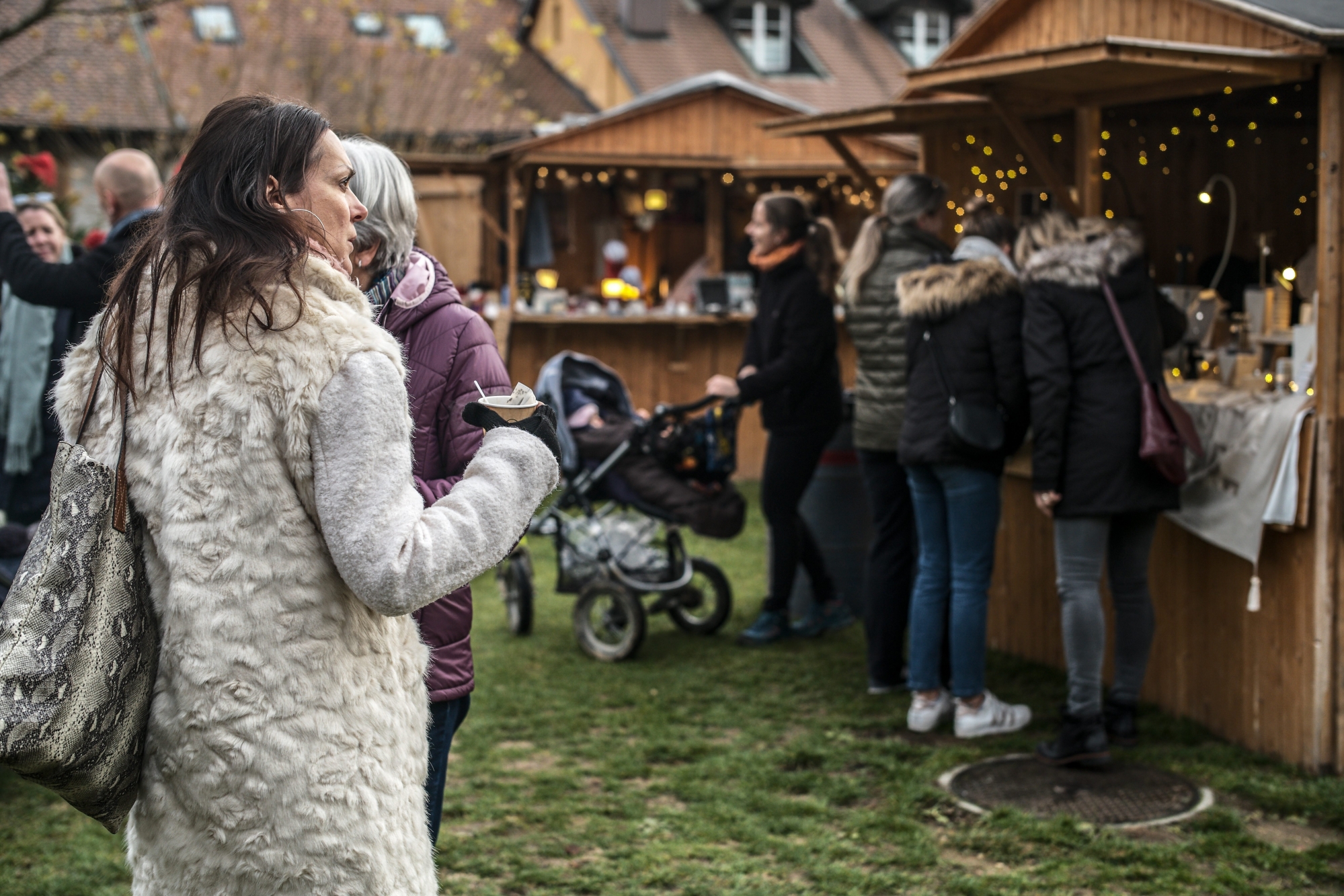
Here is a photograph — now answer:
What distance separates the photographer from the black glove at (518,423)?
2158 mm

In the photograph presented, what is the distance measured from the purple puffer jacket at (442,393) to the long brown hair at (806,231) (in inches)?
166

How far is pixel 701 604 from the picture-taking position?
24.8ft

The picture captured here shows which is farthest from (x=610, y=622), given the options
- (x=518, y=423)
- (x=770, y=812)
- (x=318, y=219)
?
(x=318, y=219)

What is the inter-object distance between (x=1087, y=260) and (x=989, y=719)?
1.86 meters

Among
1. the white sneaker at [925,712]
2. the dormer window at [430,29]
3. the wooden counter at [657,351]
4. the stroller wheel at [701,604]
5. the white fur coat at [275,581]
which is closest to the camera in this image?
the white fur coat at [275,581]

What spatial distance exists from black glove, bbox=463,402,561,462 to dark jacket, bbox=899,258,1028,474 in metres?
3.33

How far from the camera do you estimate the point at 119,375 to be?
2.00 m

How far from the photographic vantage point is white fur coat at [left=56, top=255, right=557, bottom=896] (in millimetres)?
1939

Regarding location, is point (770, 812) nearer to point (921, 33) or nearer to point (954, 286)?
point (954, 286)

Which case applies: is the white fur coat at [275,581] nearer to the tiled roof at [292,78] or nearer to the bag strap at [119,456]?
the bag strap at [119,456]

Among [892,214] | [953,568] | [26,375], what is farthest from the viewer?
[26,375]

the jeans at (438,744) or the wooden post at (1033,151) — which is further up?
the wooden post at (1033,151)

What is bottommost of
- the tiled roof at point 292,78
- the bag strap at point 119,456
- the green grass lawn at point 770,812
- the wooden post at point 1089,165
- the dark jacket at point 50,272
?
the green grass lawn at point 770,812

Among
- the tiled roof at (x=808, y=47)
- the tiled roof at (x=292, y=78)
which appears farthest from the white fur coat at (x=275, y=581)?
the tiled roof at (x=808, y=47)
